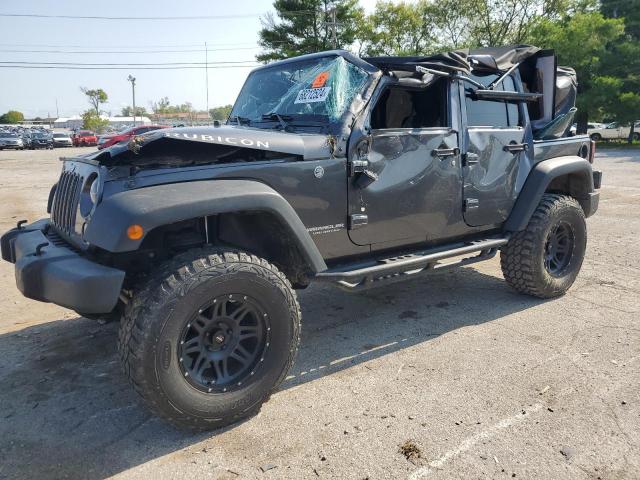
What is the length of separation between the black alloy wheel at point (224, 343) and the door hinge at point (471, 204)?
2.02 meters

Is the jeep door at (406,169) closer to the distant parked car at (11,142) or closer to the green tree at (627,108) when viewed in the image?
the green tree at (627,108)

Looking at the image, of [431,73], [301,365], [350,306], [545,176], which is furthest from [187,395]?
[545,176]

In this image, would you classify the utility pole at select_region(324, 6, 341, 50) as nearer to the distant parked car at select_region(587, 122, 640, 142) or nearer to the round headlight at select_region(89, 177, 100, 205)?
the distant parked car at select_region(587, 122, 640, 142)

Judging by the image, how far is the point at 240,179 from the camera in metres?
2.98

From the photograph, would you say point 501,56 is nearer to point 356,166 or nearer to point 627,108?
point 356,166

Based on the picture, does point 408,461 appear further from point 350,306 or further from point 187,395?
point 350,306

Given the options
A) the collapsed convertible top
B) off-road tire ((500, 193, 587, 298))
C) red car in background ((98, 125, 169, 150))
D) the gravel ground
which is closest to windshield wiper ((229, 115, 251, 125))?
red car in background ((98, 125, 169, 150))

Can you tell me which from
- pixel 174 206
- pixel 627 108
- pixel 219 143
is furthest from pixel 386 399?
pixel 627 108

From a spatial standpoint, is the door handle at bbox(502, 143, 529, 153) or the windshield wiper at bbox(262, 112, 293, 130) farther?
the door handle at bbox(502, 143, 529, 153)

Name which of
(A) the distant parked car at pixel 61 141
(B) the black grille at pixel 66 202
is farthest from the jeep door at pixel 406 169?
(A) the distant parked car at pixel 61 141

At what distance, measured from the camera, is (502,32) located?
36.8 m

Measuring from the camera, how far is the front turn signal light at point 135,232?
2502 millimetres

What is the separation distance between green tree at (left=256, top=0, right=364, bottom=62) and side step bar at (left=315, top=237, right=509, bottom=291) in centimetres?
3094

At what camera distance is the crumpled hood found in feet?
9.44
